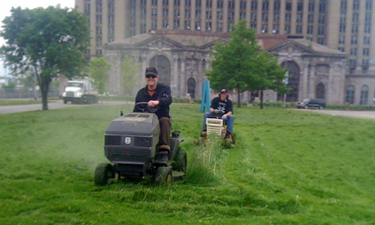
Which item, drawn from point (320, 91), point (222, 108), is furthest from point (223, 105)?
point (320, 91)

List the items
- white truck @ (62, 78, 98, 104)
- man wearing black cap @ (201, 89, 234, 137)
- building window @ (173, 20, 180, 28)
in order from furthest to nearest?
building window @ (173, 20, 180, 28) < white truck @ (62, 78, 98, 104) < man wearing black cap @ (201, 89, 234, 137)

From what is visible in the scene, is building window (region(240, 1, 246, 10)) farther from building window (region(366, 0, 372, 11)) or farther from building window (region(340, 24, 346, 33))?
building window (region(366, 0, 372, 11))

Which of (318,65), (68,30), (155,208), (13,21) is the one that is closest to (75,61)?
(68,30)

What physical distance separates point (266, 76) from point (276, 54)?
Answer: 79.3ft

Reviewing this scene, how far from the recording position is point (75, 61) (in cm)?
2183

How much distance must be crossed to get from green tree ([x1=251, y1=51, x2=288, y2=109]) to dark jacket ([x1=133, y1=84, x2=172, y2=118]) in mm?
27263

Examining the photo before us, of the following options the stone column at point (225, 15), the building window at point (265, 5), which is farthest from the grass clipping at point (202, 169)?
the building window at point (265, 5)

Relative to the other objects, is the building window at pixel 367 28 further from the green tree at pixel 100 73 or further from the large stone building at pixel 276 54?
the green tree at pixel 100 73

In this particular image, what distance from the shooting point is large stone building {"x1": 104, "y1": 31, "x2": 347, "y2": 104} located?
32.0 metres

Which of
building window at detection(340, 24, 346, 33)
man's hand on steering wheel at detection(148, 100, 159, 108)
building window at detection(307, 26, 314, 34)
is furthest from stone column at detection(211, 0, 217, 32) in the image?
man's hand on steering wheel at detection(148, 100, 159, 108)

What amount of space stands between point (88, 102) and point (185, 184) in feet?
112

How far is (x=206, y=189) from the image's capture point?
5.62m

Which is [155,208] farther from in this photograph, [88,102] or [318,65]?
[318,65]

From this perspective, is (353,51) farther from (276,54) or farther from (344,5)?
(276,54)
